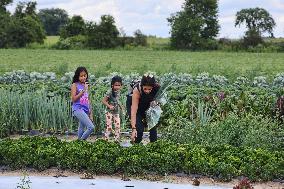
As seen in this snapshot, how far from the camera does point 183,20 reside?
61.4 meters

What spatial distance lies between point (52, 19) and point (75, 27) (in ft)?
116

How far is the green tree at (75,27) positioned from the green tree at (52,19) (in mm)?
33197

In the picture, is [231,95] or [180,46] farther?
[180,46]

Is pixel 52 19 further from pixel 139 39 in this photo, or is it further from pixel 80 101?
pixel 80 101

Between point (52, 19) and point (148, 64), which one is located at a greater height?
point (52, 19)

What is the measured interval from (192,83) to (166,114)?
3.15 metres

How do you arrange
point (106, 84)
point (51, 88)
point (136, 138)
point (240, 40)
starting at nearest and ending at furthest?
point (136, 138)
point (51, 88)
point (106, 84)
point (240, 40)

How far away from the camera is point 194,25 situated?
197ft

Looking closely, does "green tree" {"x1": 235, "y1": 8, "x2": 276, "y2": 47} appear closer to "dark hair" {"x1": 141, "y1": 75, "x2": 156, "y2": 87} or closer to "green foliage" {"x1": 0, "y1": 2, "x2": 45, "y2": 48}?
"green foliage" {"x1": 0, "y1": 2, "x2": 45, "y2": 48}

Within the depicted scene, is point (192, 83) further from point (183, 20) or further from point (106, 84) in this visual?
point (183, 20)

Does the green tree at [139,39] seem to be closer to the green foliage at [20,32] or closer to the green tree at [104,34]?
the green tree at [104,34]

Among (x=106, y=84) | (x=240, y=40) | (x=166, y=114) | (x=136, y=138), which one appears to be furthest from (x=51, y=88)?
(x=240, y=40)

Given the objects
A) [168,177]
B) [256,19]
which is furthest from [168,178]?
[256,19]

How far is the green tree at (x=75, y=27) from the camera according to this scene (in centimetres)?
5975
